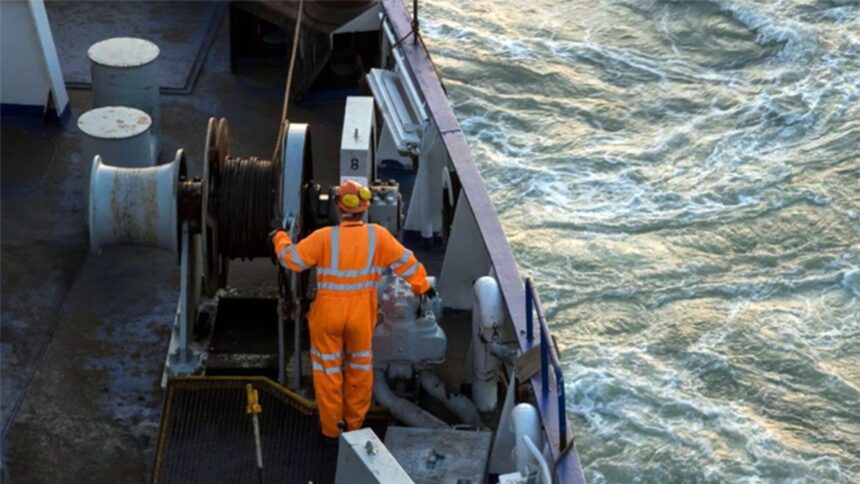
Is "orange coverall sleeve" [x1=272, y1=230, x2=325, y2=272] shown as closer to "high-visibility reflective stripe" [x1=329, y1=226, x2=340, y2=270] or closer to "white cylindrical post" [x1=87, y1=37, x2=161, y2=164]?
"high-visibility reflective stripe" [x1=329, y1=226, x2=340, y2=270]

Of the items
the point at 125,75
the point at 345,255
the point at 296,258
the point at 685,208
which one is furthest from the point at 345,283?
the point at 685,208

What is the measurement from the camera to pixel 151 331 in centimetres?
692

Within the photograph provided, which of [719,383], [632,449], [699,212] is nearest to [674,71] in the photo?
[699,212]

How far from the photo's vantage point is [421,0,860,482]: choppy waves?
1003 centimetres

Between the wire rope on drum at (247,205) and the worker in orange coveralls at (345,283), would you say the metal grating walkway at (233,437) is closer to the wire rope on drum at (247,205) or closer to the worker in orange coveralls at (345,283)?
the worker in orange coveralls at (345,283)

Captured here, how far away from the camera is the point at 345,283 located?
5703 mm

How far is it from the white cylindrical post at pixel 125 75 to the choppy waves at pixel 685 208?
12.4ft

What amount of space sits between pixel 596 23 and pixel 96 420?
10514 mm

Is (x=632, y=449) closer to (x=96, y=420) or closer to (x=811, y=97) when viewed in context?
(x=96, y=420)

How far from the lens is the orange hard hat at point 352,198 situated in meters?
5.70

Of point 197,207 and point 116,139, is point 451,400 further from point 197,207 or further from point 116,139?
point 116,139

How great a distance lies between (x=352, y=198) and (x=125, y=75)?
9.42ft

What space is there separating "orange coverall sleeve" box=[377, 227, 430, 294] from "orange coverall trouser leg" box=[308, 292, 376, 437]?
0.51 feet

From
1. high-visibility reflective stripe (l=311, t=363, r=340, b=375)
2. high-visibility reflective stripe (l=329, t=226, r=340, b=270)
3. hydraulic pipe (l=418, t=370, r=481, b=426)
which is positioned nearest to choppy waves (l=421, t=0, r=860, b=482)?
hydraulic pipe (l=418, t=370, r=481, b=426)
